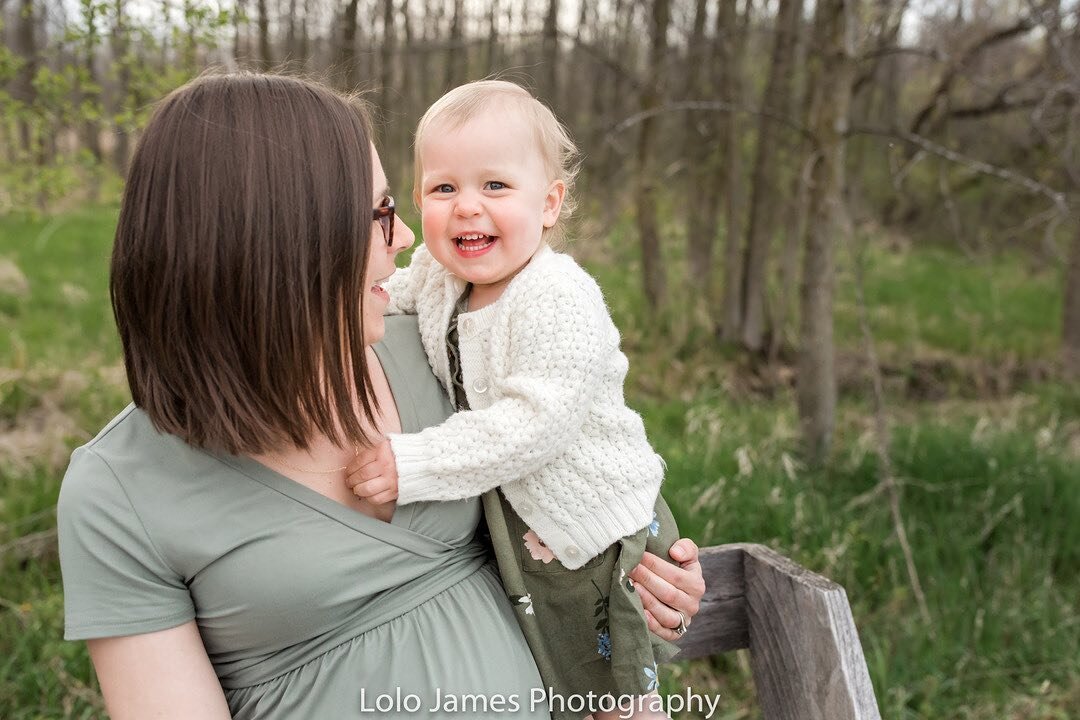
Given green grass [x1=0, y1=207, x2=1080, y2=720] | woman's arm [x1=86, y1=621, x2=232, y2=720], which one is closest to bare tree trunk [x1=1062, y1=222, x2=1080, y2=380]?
green grass [x1=0, y1=207, x2=1080, y2=720]

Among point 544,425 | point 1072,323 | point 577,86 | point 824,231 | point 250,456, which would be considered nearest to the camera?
point 250,456

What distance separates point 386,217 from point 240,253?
240 mm

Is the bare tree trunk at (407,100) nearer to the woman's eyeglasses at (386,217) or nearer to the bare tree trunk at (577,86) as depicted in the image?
the bare tree trunk at (577,86)

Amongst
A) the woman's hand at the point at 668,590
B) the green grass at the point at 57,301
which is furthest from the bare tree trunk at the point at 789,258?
the woman's hand at the point at 668,590

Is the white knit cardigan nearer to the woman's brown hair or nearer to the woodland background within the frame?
the woman's brown hair

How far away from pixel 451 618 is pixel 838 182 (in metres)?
2.66

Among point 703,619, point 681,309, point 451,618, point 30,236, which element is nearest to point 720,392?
point 681,309

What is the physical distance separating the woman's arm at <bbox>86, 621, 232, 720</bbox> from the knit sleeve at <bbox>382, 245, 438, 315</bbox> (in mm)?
744

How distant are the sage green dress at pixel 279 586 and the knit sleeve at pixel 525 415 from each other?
81mm

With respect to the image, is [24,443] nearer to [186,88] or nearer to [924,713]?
[186,88]

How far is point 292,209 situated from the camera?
1289 millimetres

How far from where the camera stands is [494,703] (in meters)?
1.44

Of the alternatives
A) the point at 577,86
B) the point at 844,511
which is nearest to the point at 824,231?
the point at 844,511

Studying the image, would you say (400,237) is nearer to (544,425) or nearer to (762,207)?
(544,425)
